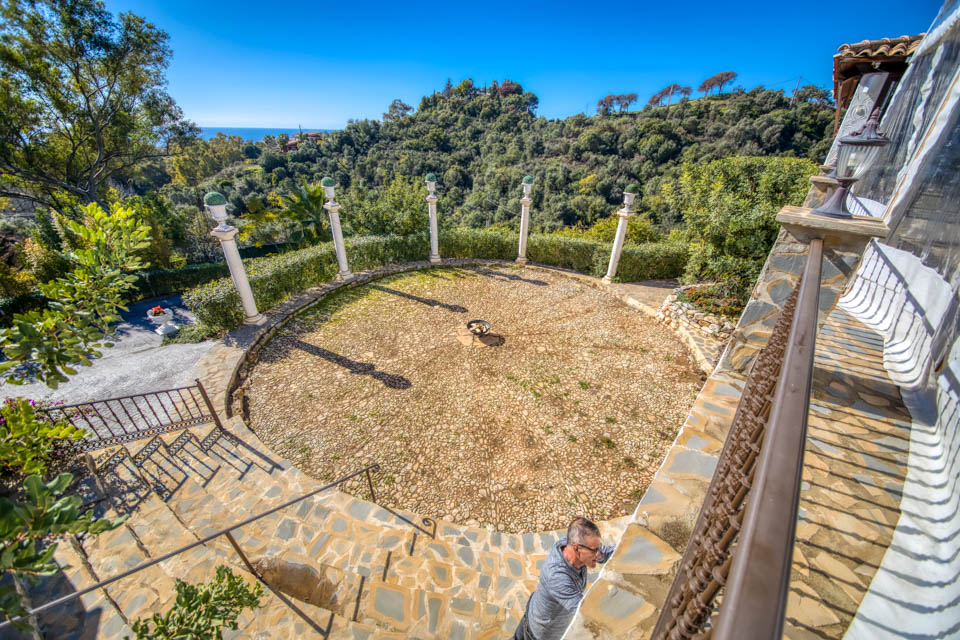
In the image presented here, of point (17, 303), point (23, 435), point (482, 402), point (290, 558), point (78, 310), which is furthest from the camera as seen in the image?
point (17, 303)

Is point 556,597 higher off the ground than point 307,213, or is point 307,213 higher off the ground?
point 307,213

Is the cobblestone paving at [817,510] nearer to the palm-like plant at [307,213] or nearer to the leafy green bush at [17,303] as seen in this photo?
the palm-like plant at [307,213]

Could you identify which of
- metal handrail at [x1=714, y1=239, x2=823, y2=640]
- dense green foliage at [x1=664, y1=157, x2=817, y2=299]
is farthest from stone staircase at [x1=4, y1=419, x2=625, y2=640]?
dense green foliage at [x1=664, y1=157, x2=817, y2=299]

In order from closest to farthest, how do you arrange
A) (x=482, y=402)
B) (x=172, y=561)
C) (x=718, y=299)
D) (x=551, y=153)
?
(x=172, y=561) → (x=482, y=402) → (x=718, y=299) → (x=551, y=153)

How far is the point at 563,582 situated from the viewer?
103 inches

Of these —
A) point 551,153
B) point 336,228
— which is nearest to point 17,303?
point 336,228

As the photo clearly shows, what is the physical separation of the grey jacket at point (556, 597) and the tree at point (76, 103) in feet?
53.3

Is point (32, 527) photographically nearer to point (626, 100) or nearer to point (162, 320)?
point (162, 320)

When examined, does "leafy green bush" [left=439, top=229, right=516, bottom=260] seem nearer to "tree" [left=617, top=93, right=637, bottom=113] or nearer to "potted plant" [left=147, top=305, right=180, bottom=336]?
"potted plant" [left=147, top=305, right=180, bottom=336]

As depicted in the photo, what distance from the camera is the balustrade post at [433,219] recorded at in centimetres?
1099

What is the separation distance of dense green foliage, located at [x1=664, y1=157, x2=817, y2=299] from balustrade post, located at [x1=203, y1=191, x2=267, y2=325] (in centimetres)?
1039

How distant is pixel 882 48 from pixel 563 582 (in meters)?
8.96

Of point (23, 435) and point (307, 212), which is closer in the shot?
point (23, 435)

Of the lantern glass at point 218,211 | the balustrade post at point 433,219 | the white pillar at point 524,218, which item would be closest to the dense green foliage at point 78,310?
the lantern glass at point 218,211
